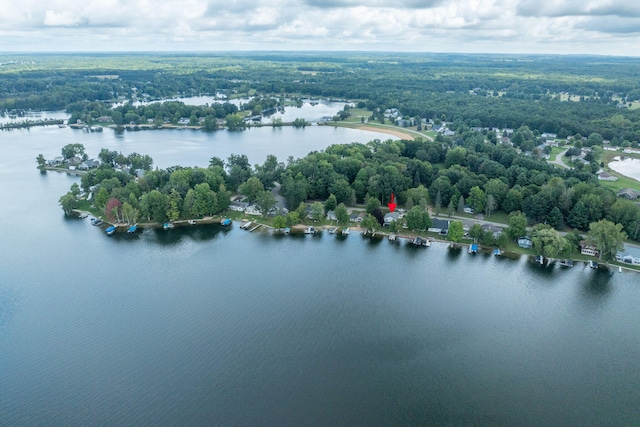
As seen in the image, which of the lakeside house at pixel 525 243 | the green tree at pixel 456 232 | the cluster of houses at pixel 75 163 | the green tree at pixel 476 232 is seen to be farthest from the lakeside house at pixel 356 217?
→ the cluster of houses at pixel 75 163

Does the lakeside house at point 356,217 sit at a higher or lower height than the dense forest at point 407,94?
lower

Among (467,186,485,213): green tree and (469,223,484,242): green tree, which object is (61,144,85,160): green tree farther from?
(469,223,484,242): green tree

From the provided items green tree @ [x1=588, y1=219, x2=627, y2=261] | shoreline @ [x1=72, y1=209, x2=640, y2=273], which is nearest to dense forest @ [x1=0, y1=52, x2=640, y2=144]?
green tree @ [x1=588, y1=219, x2=627, y2=261]

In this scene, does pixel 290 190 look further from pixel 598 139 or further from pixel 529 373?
pixel 598 139

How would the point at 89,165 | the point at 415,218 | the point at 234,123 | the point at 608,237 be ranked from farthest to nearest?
the point at 234,123 < the point at 89,165 < the point at 415,218 < the point at 608,237

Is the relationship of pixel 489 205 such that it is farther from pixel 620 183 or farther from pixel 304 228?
pixel 620 183

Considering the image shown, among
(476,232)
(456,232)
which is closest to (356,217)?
(456,232)

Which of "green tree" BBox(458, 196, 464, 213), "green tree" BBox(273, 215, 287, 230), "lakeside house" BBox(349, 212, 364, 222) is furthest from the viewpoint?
"green tree" BBox(458, 196, 464, 213)

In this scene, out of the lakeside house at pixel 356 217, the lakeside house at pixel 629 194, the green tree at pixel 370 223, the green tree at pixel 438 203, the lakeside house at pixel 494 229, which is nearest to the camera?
the lakeside house at pixel 494 229

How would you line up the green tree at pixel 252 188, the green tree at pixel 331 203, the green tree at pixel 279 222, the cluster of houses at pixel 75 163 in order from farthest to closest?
the cluster of houses at pixel 75 163, the green tree at pixel 252 188, the green tree at pixel 331 203, the green tree at pixel 279 222

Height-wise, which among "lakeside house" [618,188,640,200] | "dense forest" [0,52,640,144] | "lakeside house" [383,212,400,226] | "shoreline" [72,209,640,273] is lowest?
"shoreline" [72,209,640,273]

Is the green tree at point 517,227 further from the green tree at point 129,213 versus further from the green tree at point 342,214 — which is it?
the green tree at point 129,213
